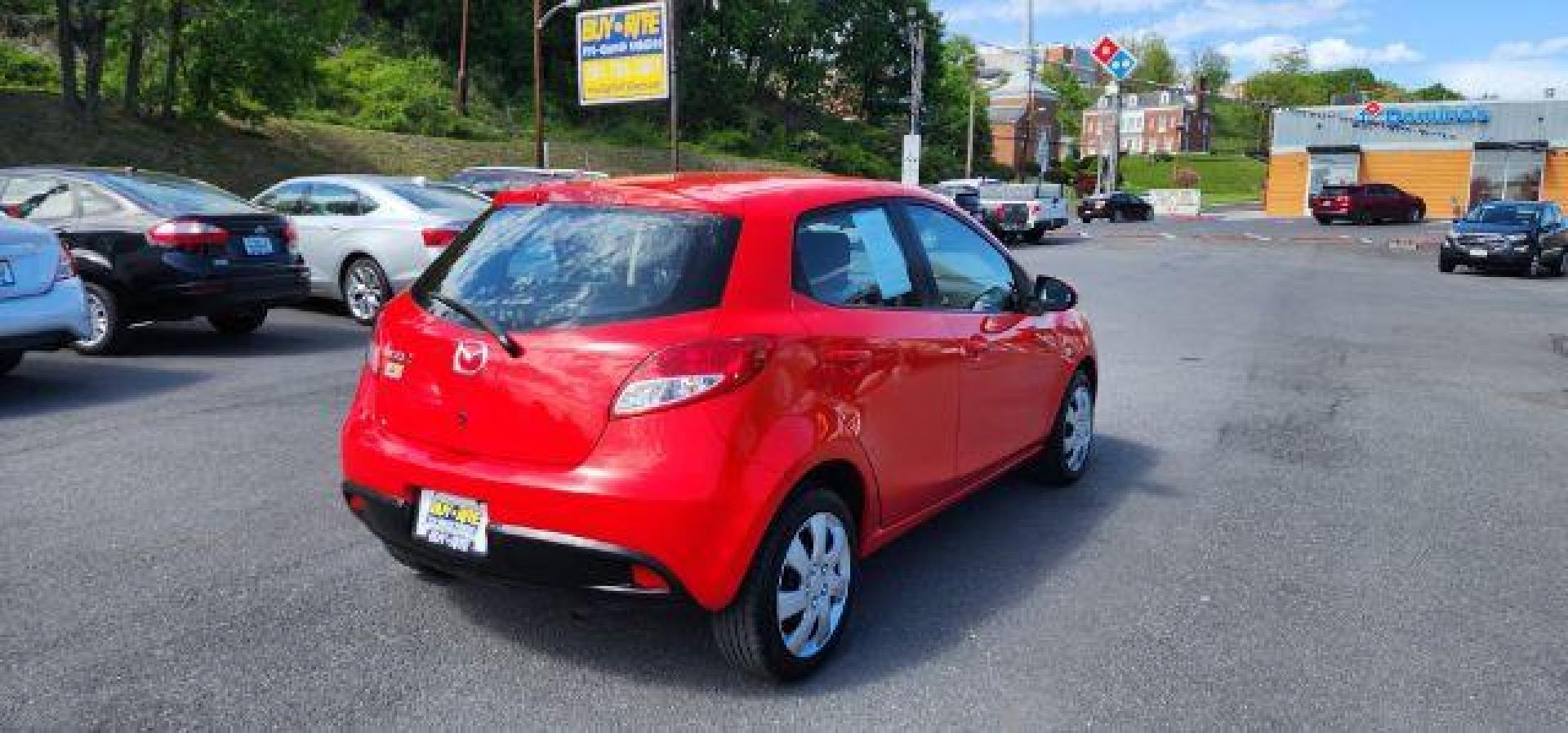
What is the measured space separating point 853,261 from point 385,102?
121 ft

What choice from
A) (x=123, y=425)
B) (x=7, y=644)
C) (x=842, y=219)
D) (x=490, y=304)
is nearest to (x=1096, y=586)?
(x=842, y=219)

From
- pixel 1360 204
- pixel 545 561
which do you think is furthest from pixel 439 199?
pixel 1360 204

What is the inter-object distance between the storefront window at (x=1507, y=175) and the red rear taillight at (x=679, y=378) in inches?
2277

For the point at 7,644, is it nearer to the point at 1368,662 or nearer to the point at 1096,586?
the point at 1096,586

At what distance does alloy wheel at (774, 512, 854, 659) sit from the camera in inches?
138

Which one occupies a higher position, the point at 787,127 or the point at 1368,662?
the point at 787,127

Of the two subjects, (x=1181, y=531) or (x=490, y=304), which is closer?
(x=490, y=304)

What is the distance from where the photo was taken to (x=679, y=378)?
3.22 metres

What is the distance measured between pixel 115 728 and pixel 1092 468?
15.5 ft

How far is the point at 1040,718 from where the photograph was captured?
11.1ft

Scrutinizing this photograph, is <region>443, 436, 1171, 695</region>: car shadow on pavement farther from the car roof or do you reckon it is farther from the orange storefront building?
the orange storefront building

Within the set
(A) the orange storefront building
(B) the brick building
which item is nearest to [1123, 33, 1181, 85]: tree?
(B) the brick building

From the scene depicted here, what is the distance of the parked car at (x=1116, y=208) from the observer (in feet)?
152

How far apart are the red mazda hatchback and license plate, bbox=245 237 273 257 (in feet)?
19.5
